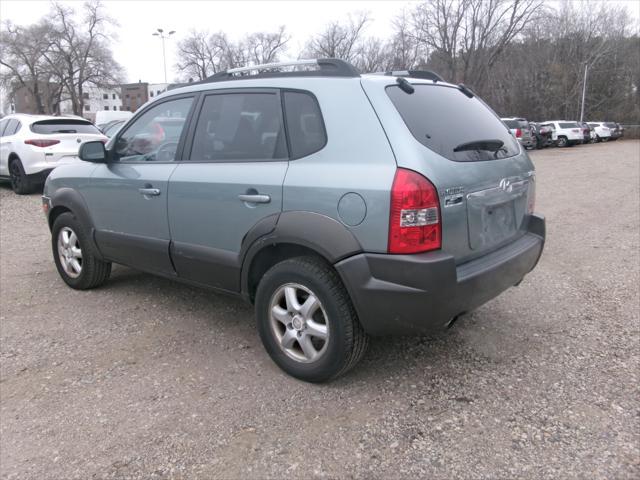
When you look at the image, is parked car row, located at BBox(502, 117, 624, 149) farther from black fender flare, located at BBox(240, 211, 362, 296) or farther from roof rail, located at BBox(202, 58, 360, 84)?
black fender flare, located at BBox(240, 211, 362, 296)

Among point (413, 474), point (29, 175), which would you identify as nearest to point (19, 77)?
point (29, 175)

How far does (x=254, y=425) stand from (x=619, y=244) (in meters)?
5.42

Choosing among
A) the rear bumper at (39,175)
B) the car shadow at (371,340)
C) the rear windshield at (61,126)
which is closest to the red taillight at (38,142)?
the rear windshield at (61,126)

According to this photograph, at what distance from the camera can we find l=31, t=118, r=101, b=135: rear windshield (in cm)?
1017

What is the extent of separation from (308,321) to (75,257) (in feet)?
9.34

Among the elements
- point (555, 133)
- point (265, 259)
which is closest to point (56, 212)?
point (265, 259)

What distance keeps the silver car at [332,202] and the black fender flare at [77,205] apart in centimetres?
67

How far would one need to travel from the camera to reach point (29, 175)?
10.2 meters

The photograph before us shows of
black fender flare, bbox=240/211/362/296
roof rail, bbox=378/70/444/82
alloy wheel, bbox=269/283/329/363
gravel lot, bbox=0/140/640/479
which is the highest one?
roof rail, bbox=378/70/444/82

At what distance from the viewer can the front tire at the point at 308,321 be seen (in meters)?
2.84

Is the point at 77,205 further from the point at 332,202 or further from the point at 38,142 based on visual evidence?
the point at 38,142

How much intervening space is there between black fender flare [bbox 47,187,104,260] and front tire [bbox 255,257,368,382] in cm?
204

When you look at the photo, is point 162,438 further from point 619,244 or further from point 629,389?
point 619,244

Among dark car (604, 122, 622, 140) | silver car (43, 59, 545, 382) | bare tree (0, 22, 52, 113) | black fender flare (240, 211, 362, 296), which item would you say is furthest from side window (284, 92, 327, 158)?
bare tree (0, 22, 52, 113)
